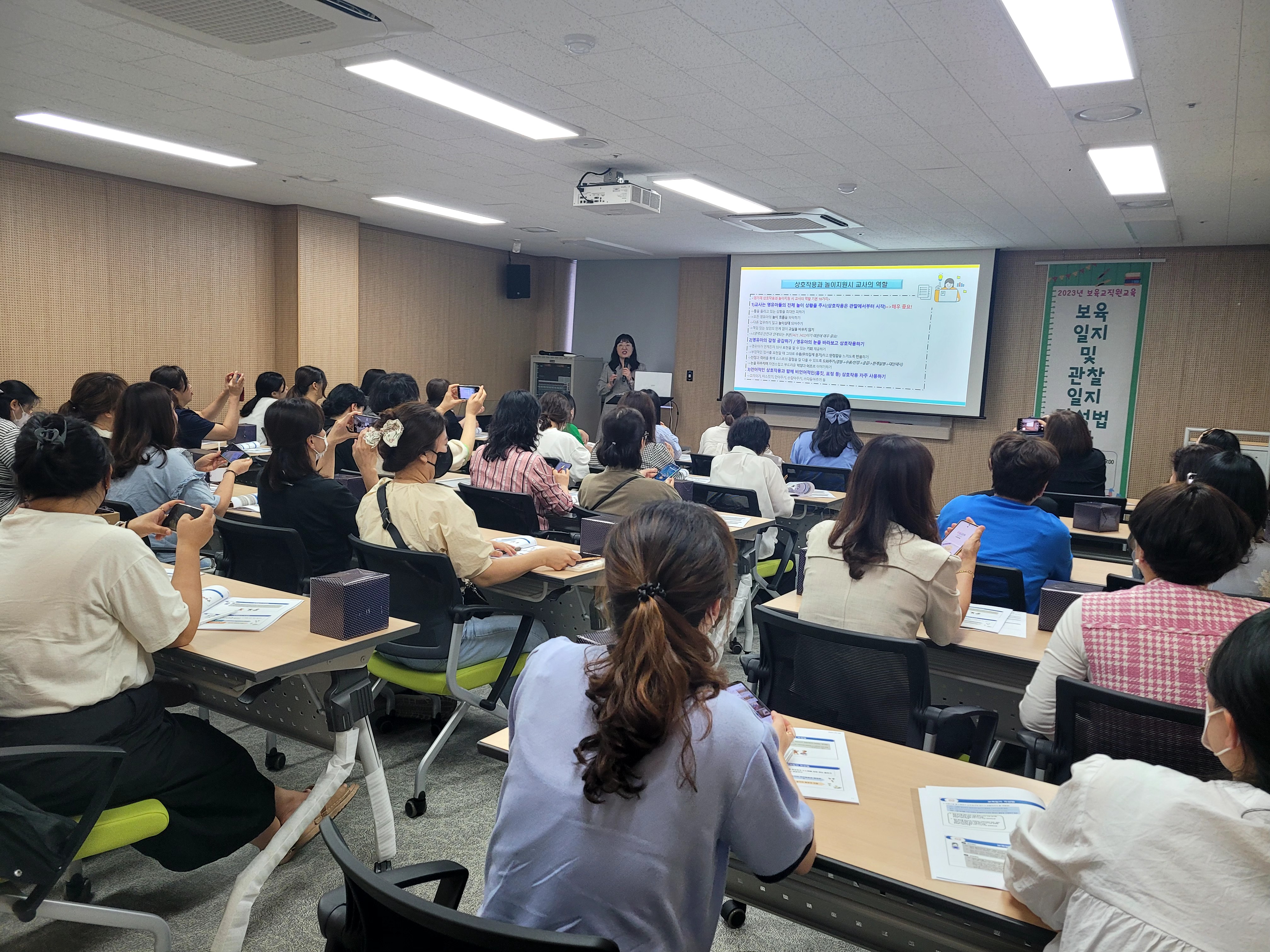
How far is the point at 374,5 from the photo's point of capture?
3.12 metres

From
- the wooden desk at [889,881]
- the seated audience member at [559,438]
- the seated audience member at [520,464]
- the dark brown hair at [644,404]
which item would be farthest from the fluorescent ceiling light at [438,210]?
the wooden desk at [889,881]

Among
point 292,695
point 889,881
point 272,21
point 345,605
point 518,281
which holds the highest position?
point 272,21

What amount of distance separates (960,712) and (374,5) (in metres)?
3.05

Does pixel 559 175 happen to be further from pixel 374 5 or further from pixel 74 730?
pixel 74 730

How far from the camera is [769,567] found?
4.83 metres

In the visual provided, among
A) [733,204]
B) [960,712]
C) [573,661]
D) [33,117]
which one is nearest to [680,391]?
[733,204]

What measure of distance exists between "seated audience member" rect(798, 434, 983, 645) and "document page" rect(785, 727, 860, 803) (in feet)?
1.64

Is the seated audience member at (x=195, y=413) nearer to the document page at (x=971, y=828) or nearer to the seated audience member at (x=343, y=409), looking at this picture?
the seated audience member at (x=343, y=409)

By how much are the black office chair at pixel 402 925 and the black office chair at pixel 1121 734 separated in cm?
112

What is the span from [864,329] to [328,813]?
7.94m

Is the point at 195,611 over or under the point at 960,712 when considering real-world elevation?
over

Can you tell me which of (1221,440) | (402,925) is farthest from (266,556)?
(1221,440)

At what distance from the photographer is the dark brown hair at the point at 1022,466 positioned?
2918 millimetres

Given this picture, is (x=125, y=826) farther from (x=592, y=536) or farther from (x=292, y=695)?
(x=592, y=536)
